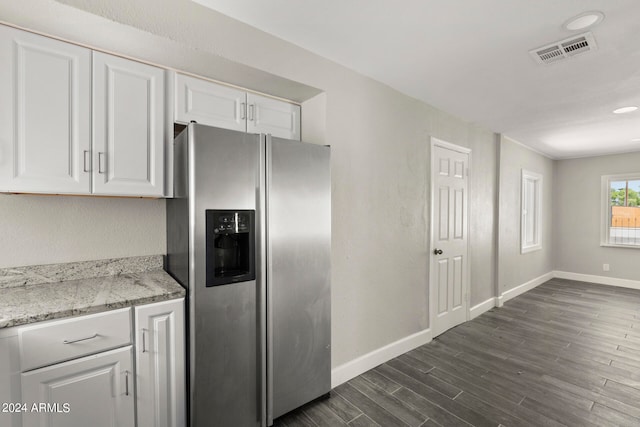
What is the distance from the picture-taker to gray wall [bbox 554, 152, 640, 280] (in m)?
5.44

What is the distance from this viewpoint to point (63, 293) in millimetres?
1505

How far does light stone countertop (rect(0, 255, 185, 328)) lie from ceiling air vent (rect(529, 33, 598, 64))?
111 inches

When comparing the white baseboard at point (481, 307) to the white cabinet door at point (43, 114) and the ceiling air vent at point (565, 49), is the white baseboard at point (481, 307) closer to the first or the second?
the ceiling air vent at point (565, 49)

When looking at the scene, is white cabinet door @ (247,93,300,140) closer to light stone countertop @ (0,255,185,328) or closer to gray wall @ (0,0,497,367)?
gray wall @ (0,0,497,367)

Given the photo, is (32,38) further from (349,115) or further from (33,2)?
(349,115)

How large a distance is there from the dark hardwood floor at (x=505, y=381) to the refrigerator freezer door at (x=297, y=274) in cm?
27

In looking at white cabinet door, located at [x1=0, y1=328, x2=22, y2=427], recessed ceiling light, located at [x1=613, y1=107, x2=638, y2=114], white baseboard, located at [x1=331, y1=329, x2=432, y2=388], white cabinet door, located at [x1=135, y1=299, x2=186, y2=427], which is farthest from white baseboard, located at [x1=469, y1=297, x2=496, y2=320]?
white cabinet door, located at [x1=0, y1=328, x2=22, y2=427]

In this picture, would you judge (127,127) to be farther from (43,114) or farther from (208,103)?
(208,103)

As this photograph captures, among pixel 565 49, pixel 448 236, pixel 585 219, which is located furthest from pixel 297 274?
pixel 585 219

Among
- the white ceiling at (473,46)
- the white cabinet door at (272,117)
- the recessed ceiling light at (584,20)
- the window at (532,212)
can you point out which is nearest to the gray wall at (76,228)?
the white cabinet door at (272,117)

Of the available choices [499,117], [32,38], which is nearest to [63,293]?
[32,38]

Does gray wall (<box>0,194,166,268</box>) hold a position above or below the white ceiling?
below

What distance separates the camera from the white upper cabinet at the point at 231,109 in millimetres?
1875

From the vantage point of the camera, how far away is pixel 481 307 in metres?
3.99
